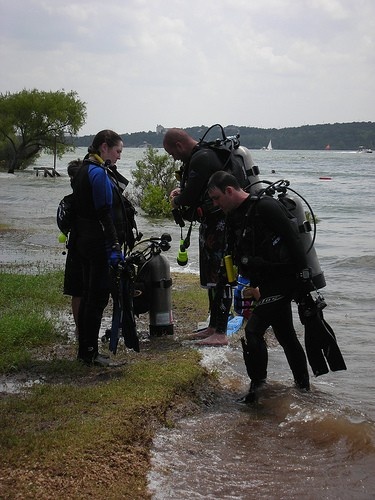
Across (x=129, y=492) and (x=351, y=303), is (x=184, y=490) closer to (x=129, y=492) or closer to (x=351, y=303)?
(x=129, y=492)

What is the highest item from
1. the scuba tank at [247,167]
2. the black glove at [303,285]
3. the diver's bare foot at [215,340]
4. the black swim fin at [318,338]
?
the scuba tank at [247,167]

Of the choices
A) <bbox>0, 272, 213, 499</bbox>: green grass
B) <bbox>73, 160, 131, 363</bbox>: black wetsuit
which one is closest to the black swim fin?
<bbox>0, 272, 213, 499</bbox>: green grass

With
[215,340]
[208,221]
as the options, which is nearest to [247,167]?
[208,221]

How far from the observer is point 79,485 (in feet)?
11.8

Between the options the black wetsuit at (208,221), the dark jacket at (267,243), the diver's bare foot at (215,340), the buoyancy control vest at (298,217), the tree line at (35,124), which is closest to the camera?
the dark jacket at (267,243)

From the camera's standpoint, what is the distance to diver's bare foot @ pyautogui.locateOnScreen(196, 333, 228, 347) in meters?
6.57

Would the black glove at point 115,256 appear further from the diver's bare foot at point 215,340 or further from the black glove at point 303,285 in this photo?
the diver's bare foot at point 215,340

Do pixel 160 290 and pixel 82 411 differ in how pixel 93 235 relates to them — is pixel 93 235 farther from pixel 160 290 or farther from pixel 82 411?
pixel 82 411

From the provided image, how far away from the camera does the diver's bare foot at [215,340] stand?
6.57 m

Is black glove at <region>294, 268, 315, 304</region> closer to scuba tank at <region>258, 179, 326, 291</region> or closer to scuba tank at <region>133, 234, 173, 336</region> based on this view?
scuba tank at <region>258, 179, 326, 291</region>

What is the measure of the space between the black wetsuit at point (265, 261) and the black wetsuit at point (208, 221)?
3.29 ft

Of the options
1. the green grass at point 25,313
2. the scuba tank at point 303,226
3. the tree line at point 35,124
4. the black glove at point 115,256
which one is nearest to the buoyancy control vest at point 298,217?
the scuba tank at point 303,226

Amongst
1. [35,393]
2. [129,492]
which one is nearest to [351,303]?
[35,393]

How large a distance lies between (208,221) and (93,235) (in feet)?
4.25
